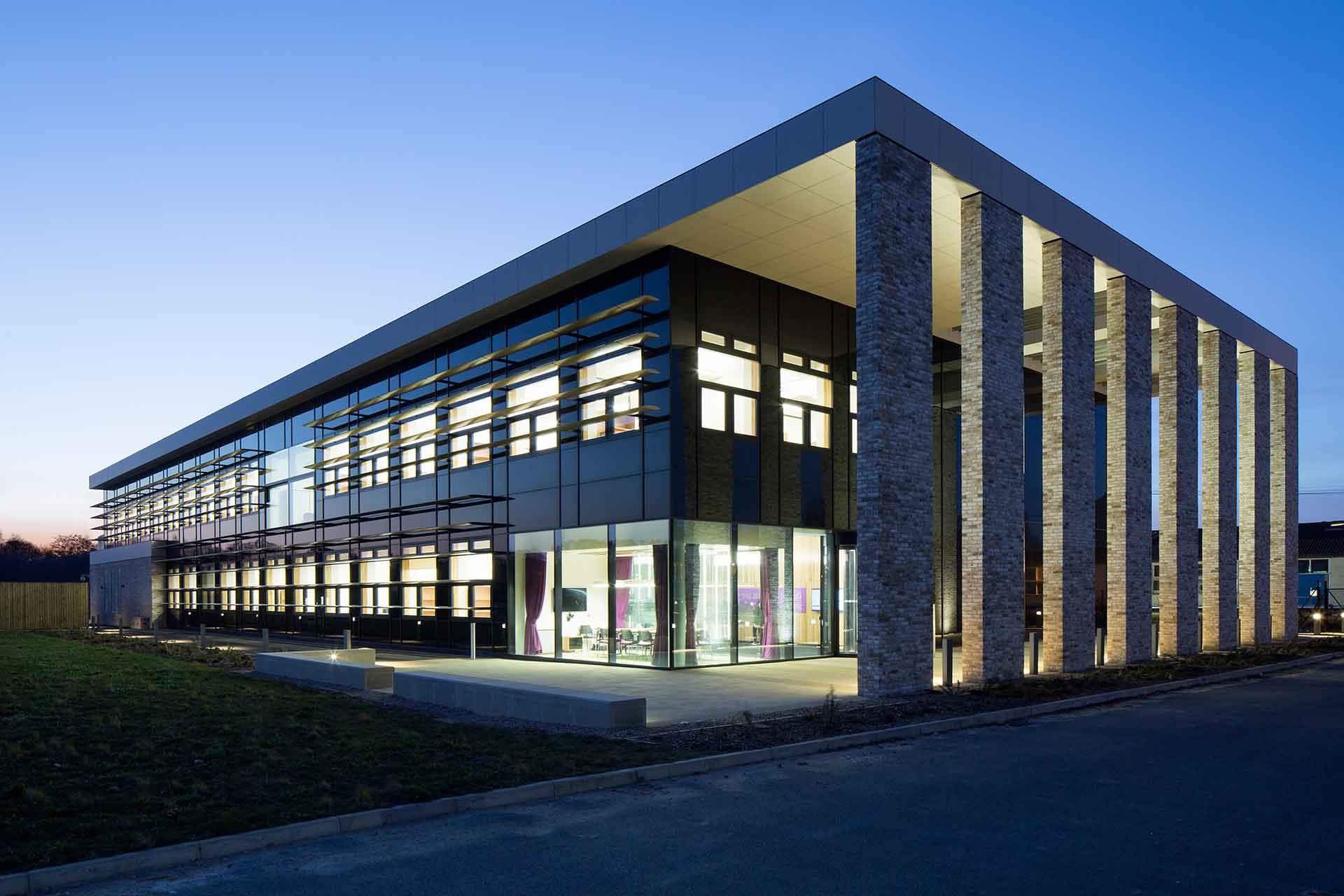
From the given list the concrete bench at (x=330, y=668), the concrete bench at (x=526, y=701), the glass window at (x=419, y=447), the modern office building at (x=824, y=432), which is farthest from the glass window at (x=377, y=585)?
the concrete bench at (x=526, y=701)

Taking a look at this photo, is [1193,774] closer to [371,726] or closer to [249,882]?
[249,882]

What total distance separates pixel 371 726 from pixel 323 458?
27770 mm

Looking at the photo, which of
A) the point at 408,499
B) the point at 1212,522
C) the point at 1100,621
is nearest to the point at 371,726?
the point at 408,499

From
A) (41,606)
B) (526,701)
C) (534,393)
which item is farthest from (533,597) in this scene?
(41,606)

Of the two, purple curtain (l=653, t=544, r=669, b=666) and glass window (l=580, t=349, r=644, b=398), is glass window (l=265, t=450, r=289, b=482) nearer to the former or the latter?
glass window (l=580, t=349, r=644, b=398)

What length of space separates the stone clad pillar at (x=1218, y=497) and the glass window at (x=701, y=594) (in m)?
16.7

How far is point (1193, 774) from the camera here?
420 inches

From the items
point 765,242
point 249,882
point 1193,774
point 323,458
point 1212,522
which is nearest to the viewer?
point 249,882

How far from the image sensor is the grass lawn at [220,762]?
828 centimetres

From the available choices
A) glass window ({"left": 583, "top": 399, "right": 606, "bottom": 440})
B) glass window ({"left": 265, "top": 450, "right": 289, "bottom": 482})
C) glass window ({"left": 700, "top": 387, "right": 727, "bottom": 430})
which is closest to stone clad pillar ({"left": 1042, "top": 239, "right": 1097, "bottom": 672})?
glass window ({"left": 700, "top": 387, "right": 727, "bottom": 430})

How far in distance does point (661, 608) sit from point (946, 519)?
11799 millimetres

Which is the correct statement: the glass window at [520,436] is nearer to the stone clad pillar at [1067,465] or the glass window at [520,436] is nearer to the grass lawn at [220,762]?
the grass lawn at [220,762]

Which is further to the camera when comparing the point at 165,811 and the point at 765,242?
the point at 765,242

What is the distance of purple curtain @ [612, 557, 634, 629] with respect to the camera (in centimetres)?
2414
